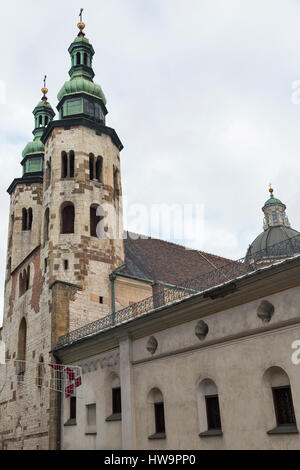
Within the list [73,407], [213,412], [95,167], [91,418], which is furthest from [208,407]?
[95,167]

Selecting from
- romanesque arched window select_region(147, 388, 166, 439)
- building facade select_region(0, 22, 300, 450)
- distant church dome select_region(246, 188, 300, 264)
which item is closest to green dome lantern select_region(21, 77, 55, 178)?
building facade select_region(0, 22, 300, 450)

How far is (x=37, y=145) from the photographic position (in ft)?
123

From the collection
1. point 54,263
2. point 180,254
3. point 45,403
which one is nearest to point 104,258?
point 54,263

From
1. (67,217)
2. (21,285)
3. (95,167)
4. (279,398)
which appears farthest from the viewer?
(21,285)

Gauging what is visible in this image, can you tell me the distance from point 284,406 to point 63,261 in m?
15.3

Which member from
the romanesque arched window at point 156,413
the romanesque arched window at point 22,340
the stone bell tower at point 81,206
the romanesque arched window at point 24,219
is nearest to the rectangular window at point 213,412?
the romanesque arched window at point 156,413

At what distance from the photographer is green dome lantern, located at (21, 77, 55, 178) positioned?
120ft

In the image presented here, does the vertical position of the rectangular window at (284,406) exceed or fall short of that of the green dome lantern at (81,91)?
it falls short

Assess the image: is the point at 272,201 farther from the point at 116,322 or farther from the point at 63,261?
the point at 116,322

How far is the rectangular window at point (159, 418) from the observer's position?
15.8 m

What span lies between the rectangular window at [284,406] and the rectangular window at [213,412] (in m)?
2.17

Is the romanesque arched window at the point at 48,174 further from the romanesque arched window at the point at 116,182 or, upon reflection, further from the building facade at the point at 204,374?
the building facade at the point at 204,374

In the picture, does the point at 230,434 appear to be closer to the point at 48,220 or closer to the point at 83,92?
the point at 48,220

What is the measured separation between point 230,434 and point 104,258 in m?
14.3
